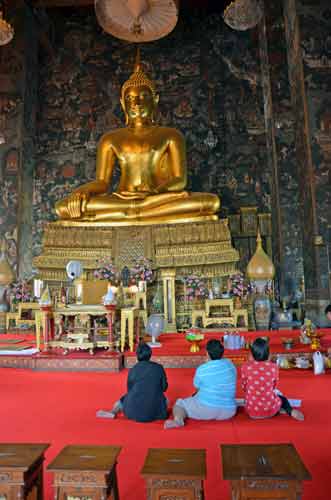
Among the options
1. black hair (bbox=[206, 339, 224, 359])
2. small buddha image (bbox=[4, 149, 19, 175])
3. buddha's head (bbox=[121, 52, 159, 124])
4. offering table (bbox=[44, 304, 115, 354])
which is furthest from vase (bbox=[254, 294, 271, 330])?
small buddha image (bbox=[4, 149, 19, 175])

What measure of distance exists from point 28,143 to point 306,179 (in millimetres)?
5690

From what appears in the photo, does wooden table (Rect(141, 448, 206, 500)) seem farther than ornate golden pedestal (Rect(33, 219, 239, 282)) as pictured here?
No

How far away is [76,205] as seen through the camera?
691 cm

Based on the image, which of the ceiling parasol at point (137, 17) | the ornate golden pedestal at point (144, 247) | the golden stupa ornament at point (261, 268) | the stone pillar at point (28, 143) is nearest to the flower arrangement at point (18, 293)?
the ornate golden pedestal at point (144, 247)

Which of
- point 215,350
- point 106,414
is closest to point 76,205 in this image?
point 106,414

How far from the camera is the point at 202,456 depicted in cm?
125

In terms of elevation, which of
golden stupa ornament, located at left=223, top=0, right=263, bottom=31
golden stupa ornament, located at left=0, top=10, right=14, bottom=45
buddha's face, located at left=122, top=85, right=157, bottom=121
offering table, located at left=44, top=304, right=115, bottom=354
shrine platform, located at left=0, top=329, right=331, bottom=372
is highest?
golden stupa ornament, located at left=223, top=0, right=263, bottom=31

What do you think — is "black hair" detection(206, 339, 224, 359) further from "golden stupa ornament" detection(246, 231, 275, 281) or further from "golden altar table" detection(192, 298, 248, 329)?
"golden stupa ornament" detection(246, 231, 275, 281)

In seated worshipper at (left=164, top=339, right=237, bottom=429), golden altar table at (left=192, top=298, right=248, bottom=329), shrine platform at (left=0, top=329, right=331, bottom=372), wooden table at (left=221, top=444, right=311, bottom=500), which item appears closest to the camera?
wooden table at (left=221, top=444, right=311, bottom=500)

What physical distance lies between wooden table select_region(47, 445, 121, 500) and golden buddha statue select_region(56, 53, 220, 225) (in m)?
5.71

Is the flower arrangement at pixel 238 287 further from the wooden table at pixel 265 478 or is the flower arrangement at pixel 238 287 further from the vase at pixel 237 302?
the wooden table at pixel 265 478

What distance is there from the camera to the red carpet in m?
1.64

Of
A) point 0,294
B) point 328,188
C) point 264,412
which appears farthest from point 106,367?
point 328,188

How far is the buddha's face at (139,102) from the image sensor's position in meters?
8.12
